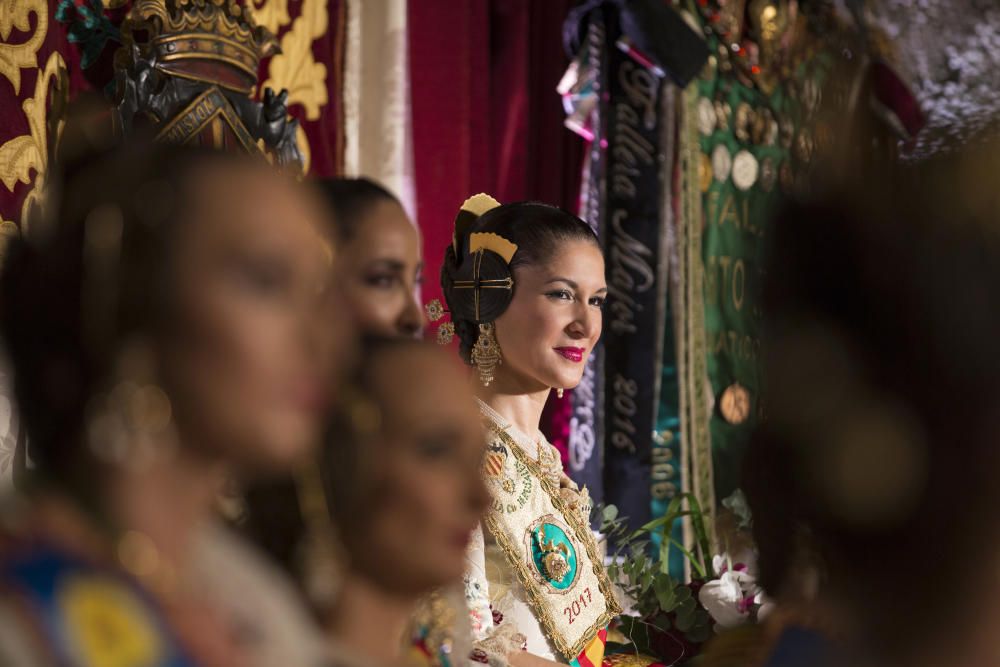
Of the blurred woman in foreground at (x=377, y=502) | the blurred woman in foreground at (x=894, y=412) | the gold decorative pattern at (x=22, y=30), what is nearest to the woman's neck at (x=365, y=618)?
the blurred woman in foreground at (x=377, y=502)

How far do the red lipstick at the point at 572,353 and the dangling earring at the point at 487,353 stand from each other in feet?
0.34

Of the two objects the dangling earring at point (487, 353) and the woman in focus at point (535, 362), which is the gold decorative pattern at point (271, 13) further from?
the dangling earring at point (487, 353)

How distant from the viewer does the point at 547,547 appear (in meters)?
1.85

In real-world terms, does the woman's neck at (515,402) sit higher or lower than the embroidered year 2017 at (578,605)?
higher

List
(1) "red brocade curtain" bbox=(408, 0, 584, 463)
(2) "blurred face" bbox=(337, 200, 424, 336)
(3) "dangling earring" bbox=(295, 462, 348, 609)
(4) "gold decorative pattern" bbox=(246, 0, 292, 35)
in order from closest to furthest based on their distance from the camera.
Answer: (3) "dangling earring" bbox=(295, 462, 348, 609) < (2) "blurred face" bbox=(337, 200, 424, 336) < (4) "gold decorative pattern" bbox=(246, 0, 292, 35) < (1) "red brocade curtain" bbox=(408, 0, 584, 463)

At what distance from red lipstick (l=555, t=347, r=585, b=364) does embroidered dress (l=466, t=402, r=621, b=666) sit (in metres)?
0.14

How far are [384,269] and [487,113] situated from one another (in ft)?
9.94

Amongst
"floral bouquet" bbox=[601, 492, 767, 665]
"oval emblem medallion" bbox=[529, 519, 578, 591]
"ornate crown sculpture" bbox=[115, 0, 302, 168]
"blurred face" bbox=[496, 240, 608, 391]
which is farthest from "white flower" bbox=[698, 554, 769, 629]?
Answer: "ornate crown sculpture" bbox=[115, 0, 302, 168]

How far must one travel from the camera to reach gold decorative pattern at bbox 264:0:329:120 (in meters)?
3.09

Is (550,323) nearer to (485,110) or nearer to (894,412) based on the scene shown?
(894,412)

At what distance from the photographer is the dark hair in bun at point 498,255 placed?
6.45 ft

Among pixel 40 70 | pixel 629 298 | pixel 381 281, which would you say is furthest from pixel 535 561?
pixel 629 298

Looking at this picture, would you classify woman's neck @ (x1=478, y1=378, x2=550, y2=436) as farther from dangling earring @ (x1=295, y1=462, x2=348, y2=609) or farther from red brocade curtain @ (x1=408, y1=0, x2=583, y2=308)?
red brocade curtain @ (x1=408, y1=0, x2=583, y2=308)

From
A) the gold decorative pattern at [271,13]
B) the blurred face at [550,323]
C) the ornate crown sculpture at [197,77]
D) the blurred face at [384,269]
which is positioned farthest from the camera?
the gold decorative pattern at [271,13]
